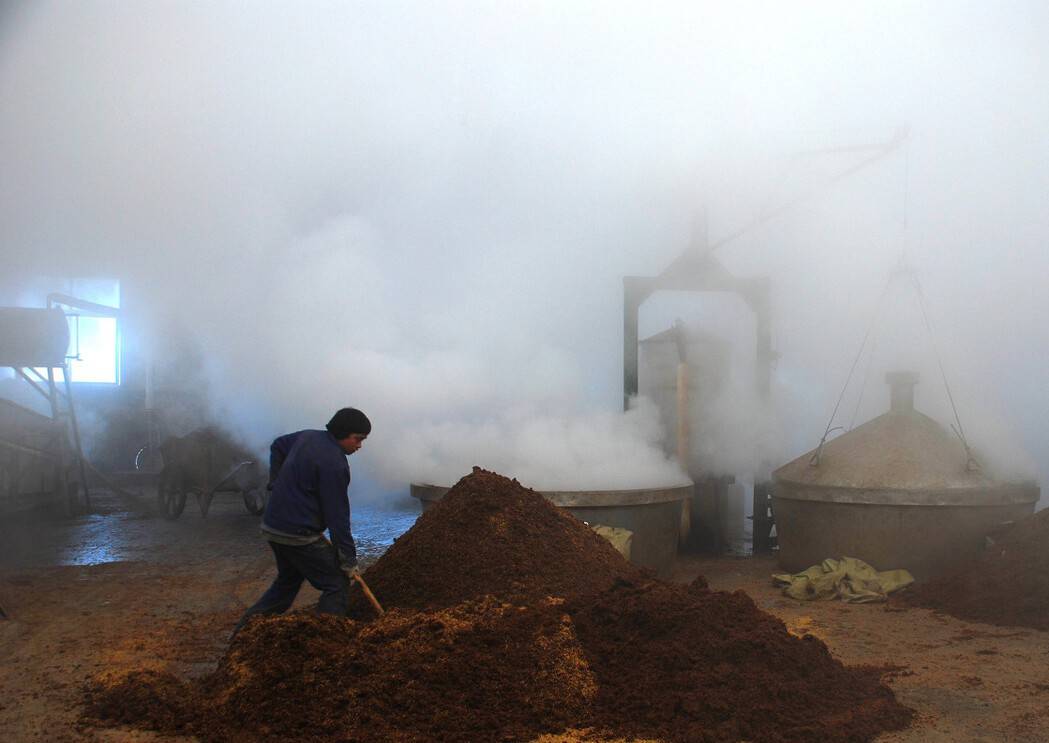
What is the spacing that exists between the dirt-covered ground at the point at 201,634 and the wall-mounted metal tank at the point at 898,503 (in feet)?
2.11

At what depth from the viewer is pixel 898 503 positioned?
6570 millimetres

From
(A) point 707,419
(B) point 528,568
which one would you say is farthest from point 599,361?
(B) point 528,568

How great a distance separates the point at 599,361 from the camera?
13.6 metres

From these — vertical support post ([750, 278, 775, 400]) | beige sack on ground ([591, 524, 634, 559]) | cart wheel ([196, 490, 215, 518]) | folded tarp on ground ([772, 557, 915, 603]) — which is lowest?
cart wheel ([196, 490, 215, 518])

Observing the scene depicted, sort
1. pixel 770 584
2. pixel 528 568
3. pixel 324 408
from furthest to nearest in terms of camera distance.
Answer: pixel 324 408 < pixel 770 584 < pixel 528 568

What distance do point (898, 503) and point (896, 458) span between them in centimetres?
45

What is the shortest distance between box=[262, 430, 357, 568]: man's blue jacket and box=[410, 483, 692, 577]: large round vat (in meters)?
2.05

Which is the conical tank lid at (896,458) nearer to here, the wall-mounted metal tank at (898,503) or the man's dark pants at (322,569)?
the wall-mounted metal tank at (898,503)

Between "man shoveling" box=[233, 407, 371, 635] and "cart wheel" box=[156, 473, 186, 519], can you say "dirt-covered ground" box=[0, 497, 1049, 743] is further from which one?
"cart wheel" box=[156, 473, 186, 519]

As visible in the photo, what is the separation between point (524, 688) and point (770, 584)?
3.96 meters

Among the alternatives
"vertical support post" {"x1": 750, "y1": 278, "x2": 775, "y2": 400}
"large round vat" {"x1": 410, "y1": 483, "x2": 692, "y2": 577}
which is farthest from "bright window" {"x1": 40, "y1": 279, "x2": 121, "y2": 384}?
"vertical support post" {"x1": 750, "y1": 278, "x2": 775, "y2": 400}

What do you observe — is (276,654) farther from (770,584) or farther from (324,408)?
(324,408)

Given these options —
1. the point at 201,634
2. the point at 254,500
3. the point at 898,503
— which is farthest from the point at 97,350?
the point at 898,503

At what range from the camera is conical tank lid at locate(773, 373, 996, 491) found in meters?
6.66
